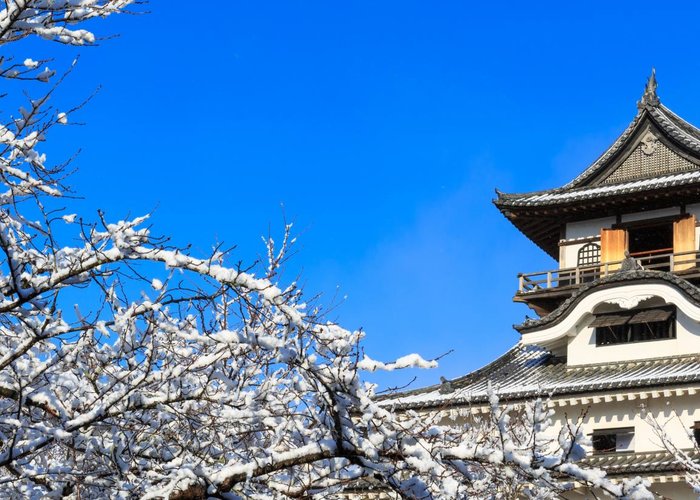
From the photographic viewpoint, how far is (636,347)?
23.4 meters

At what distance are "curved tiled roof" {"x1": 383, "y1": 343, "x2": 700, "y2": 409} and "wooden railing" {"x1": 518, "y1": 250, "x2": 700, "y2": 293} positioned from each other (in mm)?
1851

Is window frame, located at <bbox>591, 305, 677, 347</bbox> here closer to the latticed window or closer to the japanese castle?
the japanese castle

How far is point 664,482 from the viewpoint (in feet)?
64.3

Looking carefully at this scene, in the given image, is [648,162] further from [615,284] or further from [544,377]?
[544,377]

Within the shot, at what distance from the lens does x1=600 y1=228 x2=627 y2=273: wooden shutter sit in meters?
25.4

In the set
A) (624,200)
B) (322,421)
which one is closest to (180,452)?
(322,421)

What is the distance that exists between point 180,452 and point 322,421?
1696 mm

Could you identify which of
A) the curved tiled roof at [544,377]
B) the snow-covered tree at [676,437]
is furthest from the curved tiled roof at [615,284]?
the snow-covered tree at [676,437]

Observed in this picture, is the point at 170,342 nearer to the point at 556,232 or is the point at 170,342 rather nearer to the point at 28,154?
the point at 28,154

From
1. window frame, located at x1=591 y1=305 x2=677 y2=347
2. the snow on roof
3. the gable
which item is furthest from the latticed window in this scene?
window frame, located at x1=591 y1=305 x2=677 y2=347

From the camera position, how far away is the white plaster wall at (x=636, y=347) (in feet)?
74.5

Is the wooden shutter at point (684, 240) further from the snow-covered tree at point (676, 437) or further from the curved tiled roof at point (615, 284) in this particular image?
the snow-covered tree at point (676, 437)

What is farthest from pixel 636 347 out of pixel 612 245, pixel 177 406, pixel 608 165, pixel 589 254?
pixel 177 406

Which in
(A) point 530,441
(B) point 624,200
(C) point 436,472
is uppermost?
(B) point 624,200
